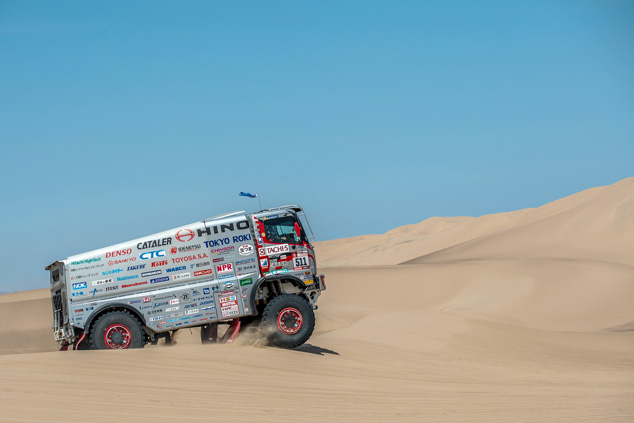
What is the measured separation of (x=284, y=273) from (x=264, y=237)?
2.89 ft

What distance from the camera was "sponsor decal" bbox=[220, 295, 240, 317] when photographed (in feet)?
47.8

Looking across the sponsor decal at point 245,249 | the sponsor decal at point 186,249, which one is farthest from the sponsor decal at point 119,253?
the sponsor decal at point 245,249

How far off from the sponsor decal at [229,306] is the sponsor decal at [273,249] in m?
1.12

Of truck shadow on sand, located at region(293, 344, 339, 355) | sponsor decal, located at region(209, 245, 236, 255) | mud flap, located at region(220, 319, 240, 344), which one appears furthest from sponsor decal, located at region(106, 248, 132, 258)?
truck shadow on sand, located at region(293, 344, 339, 355)

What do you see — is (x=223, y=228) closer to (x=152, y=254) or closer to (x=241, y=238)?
(x=241, y=238)

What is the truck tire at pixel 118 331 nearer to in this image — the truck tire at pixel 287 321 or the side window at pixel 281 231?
the truck tire at pixel 287 321

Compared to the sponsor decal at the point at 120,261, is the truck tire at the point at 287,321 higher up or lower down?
lower down

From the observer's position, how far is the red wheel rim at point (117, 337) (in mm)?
14094

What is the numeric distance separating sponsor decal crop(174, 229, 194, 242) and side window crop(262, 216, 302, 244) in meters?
1.57

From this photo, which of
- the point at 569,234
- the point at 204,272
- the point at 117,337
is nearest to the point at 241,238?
the point at 204,272

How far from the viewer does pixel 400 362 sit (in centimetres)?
1523

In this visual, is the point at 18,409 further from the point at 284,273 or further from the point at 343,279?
the point at 343,279

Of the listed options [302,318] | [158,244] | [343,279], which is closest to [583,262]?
[343,279]

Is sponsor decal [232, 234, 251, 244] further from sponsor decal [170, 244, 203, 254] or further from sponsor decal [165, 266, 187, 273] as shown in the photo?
sponsor decal [165, 266, 187, 273]
